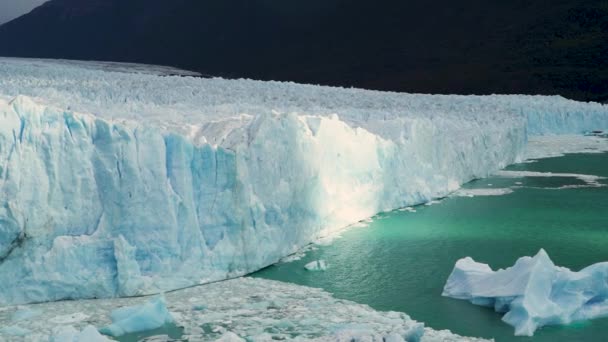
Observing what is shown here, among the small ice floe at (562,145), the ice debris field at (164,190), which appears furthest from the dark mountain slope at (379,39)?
the ice debris field at (164,190)

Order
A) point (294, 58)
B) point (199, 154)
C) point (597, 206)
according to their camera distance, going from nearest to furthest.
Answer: point (199, 154)
point (597, 206)
point (294, 58)

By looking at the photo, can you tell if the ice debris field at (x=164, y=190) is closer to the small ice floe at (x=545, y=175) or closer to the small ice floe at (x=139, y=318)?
the small ice floe at (x=139, y=318)

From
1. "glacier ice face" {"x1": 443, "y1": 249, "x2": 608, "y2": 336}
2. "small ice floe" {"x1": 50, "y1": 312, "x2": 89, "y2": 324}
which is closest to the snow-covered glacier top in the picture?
"small ice floe" {"x1": 50, "y1": 312, "x2": 89, "y2": 324}

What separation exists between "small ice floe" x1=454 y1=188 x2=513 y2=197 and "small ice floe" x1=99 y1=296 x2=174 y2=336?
7888mm

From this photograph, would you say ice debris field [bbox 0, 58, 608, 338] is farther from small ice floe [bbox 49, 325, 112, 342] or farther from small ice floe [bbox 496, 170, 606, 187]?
small ice floe [bbox 496, 170, 606, 187]

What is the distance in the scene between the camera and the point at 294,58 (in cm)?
5097

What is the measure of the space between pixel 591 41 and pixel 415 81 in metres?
10.6

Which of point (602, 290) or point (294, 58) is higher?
point (294, 58)

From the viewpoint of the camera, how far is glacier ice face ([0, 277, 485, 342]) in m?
6.28

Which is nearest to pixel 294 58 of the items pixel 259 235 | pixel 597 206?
pixel 597 206

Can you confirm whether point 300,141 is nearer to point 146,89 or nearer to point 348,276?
point 348,276

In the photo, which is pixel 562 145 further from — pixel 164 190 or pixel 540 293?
pixel 164 190

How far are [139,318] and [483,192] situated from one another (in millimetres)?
8647

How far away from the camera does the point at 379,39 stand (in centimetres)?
5003
